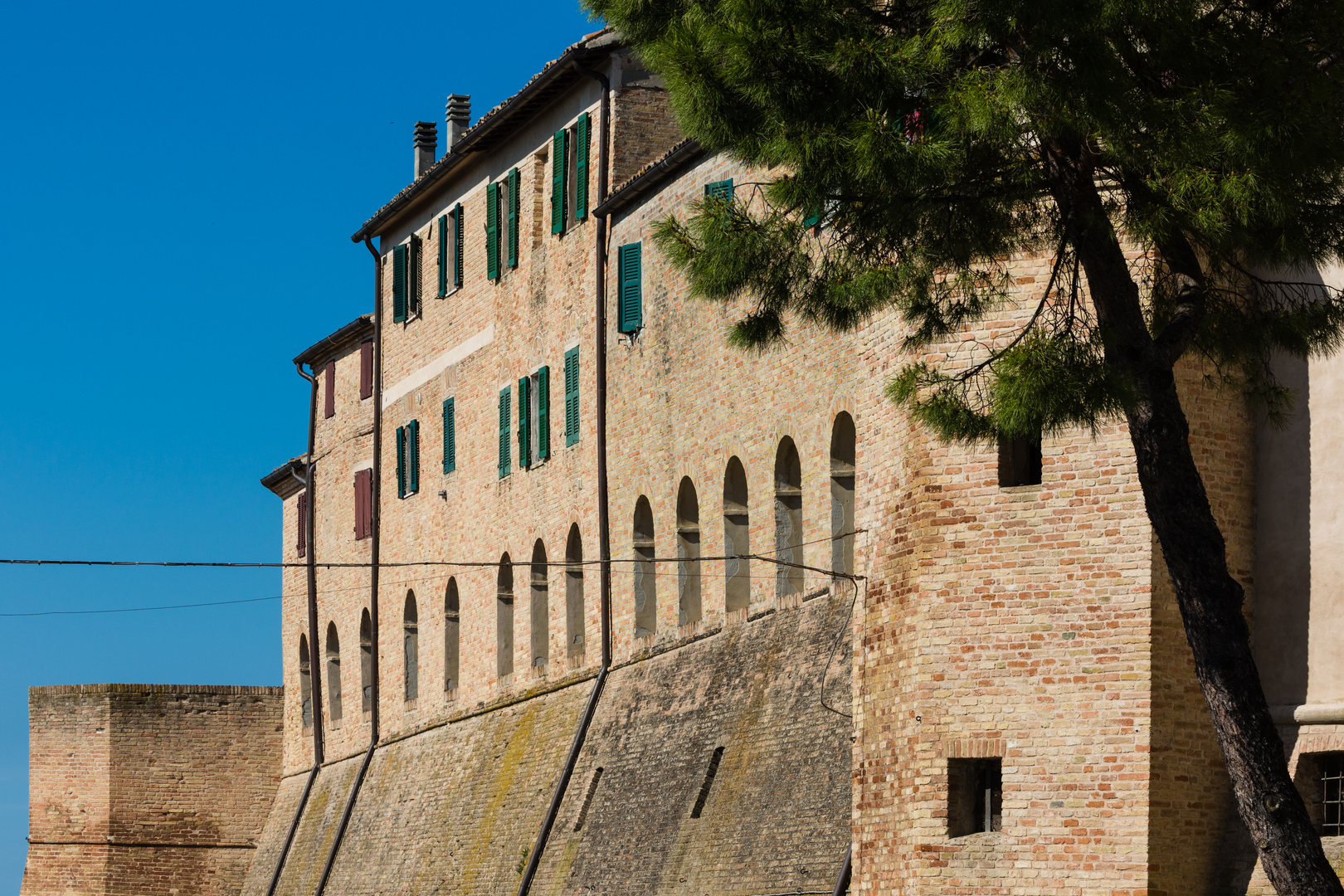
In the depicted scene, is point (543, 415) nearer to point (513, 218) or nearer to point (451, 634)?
point (513, 218)

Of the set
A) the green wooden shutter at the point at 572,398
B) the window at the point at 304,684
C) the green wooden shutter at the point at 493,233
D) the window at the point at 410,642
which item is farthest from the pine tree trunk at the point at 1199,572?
the window at the point at 304,684

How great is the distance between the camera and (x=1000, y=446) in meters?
15.9

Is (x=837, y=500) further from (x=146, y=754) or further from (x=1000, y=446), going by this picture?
(x=146, y=754)

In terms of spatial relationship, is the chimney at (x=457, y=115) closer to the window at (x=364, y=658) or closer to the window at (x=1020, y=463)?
the window at (x=364, y=658)

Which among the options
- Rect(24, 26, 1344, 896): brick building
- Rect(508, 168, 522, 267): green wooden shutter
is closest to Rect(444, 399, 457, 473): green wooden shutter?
Rect(24, 26, 1344, 896): brick building

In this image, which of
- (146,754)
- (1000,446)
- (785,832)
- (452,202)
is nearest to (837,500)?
(785,832)

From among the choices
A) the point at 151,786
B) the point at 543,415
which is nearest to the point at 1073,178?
the point at 543,415

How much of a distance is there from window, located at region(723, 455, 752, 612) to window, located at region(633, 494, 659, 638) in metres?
1.90

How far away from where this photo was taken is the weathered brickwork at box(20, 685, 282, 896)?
38.4 m

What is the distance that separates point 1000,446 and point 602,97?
1262 centimetres

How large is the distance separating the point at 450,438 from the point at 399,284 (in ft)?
12.1

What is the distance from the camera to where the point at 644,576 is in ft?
84.5

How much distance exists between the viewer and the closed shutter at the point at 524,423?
95.2ft

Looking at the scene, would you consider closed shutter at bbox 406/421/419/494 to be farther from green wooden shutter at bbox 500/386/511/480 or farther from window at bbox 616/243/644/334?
window at bbox 616/243/644/334
